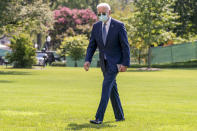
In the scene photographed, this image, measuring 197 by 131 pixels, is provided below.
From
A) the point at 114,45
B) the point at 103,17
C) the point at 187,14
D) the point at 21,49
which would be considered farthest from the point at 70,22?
the point at 103,17

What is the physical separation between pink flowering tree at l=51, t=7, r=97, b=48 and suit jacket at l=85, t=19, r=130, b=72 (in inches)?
2747

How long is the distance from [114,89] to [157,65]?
46780mm

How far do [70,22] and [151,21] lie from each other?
32.4 meters

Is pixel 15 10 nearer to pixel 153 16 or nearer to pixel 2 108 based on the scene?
pixel 153 16

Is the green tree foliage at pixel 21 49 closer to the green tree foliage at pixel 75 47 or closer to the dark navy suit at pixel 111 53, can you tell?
the green tree foliage at pixel 75 47

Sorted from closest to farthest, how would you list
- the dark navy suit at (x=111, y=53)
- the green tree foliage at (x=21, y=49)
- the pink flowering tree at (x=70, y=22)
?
the dark navy suit at (x=111, y=53)
the green tree foliage at (x=21, y=49)
the pink flowering tree at (x=70, y=22)

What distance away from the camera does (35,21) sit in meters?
41.1

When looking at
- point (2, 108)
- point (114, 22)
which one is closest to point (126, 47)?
point (114, 22)

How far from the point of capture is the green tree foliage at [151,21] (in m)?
50.8

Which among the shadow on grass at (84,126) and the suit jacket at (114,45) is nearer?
the shadow on grass at (84,126)

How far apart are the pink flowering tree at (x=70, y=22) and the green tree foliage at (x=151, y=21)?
28.4 metres

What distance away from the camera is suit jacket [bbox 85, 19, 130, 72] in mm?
9547

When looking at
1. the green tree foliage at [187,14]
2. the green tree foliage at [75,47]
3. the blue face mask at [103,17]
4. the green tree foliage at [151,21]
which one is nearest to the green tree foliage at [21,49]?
the green tree foliage at [151,21]

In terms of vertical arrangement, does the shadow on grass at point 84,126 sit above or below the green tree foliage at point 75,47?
below
